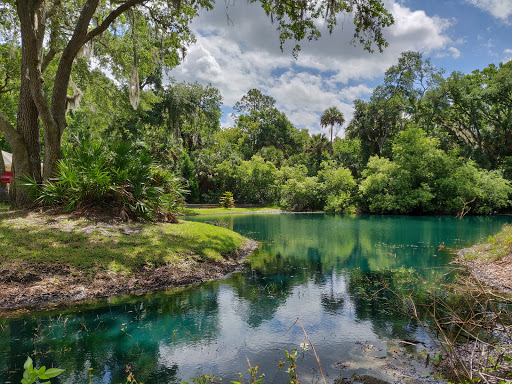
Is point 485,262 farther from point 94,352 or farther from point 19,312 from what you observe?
point 19,312

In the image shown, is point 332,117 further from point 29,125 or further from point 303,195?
point 29,125

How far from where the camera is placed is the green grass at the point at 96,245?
7909 mm

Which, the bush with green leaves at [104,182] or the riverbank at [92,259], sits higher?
the bush with green leaves at [104,182]

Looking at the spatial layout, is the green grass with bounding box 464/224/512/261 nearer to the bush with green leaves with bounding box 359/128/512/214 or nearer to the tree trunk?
the tree trunk

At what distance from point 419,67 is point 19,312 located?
4446 centimetres

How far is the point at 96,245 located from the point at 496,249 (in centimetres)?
1197

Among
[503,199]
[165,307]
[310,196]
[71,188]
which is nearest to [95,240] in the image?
[71,188]

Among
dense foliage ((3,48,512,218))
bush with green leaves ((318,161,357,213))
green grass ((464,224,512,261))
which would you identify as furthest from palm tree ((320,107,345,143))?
green grass ((464,224,512,261))

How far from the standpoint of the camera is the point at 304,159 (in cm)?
4881

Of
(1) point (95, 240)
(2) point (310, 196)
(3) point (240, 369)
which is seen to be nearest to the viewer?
(3) point (240, 369)

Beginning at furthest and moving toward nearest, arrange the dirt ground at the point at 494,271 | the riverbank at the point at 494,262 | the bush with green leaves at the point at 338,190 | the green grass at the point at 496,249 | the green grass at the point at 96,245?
the bush with green leaves at the point at 338,190 → the green grass at the point at 496,249 → the riverbank at the point at 494,262 → the dirt ground at the point at 494,271 → the green grass at the point at 96,245

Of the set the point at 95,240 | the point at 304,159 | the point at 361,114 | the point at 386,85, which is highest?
the point at 386,85

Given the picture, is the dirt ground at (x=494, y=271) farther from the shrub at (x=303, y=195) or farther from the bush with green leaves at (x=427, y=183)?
the shrub at (x=303, y=195)

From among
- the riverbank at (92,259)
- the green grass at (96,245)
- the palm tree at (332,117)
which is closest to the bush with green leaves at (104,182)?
the riverbank at (92,259)
